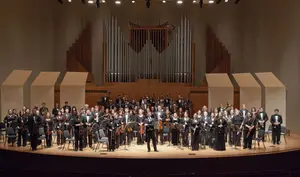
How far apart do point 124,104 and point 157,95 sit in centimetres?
208

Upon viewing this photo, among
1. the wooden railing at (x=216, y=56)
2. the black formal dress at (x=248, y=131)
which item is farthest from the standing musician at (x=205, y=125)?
the wooden railing at (x=216, y=56)

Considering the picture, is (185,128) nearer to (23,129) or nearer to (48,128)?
(48,128)

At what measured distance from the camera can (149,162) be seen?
9.87m

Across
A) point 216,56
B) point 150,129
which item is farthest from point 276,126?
point 216,56

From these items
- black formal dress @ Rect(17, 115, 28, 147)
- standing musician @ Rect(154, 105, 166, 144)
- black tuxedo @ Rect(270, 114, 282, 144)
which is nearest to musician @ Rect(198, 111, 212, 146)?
standing musician @ Rect(154, 105, 166, 144)

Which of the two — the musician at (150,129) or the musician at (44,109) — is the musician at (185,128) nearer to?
the musician at (150,129)

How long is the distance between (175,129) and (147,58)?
5.25m

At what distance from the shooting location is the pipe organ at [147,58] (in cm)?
1659

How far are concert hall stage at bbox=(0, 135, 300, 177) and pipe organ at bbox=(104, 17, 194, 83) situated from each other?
612 centimetres

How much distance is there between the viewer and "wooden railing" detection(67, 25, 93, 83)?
17.0m

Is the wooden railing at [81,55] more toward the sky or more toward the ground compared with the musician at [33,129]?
more toward the sky

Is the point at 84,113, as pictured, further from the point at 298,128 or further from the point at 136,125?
the point at 298,128

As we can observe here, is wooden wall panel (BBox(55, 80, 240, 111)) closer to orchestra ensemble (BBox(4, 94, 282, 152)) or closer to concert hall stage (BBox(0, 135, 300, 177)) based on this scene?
orchestra ensemble (BBox(4, 94, 282, 152))

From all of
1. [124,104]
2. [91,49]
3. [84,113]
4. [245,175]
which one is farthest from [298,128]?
[91,49]
